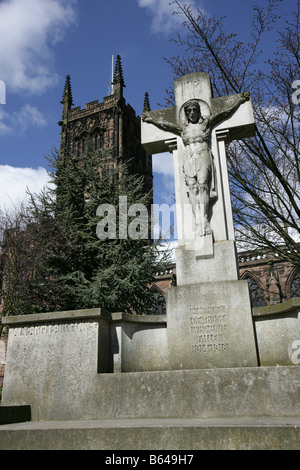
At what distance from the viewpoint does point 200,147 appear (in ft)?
18.8

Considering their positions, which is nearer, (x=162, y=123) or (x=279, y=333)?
(x=279, y=333)

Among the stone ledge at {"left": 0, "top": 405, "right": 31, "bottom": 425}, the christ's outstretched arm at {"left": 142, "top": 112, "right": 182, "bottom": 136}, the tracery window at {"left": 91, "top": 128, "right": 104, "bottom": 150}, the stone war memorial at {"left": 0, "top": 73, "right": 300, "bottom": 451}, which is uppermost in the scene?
the tracery window at {"left": 91, "top": 128, "right": 104, "bottom": 150}

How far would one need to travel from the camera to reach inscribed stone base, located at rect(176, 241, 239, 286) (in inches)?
202

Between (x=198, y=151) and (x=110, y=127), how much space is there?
48.3 m

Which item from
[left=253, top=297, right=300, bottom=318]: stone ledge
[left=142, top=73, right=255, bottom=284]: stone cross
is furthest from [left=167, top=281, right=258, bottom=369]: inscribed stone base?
[left=142, top=73, right=255, bottom=284]: stone cross

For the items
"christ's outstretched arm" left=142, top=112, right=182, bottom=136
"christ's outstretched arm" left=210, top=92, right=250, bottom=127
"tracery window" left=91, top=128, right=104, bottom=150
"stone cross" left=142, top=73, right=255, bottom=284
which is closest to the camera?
"stone cross" left=142, top=73, right=255, bottom=284

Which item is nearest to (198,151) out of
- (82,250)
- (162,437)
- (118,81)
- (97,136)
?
(162,437)

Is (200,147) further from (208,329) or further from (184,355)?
(184,355)

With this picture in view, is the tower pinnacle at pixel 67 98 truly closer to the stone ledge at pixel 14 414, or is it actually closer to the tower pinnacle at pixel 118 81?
the tower pinnacle at pixel 118 81

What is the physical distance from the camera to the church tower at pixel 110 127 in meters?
50.9

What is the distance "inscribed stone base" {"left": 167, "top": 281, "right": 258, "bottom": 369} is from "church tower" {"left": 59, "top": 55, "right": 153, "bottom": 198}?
1791 inches

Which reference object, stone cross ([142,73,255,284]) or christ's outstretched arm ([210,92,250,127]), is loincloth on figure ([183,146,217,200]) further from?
christ's outstretched arm ([210,92,250,127])

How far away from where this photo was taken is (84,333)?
15.1 ft
